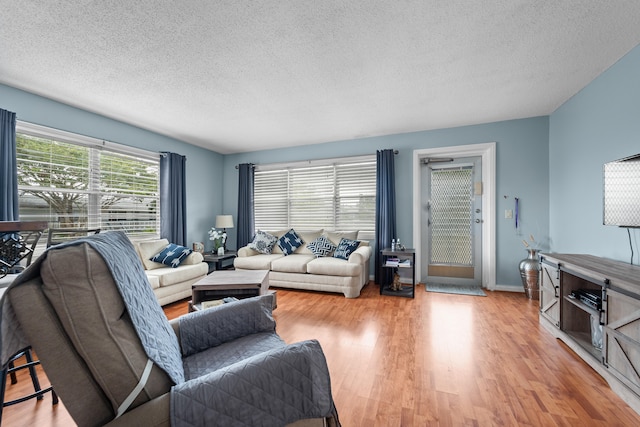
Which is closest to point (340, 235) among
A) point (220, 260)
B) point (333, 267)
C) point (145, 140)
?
point (333, 267)

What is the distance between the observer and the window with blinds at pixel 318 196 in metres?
4.60

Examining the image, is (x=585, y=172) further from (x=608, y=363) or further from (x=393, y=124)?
(x=393, y=124)

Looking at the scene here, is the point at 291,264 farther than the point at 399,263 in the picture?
Yes

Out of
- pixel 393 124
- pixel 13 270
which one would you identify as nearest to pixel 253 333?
pixel 13 270

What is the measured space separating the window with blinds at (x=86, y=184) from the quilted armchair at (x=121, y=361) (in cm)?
304

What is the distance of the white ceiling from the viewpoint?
1730 mm

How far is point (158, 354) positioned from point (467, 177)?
440 cm

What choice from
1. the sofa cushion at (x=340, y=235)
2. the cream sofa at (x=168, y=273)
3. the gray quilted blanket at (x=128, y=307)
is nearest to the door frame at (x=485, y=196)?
the sofa cushion at (x=340, y=235)

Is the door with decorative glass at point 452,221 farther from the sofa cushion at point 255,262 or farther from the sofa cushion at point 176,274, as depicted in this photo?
the sofa cushion at point 176,274

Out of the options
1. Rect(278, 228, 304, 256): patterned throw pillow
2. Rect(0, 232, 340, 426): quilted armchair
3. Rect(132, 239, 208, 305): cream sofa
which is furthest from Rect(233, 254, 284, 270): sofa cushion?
Rect(0, 232, 340, 426): quilted armchair

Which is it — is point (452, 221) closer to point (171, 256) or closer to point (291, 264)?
point (291, 264)

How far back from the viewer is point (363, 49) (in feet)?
6.93

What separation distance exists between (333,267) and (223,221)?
98.5 inches

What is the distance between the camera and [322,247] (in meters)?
4.27
